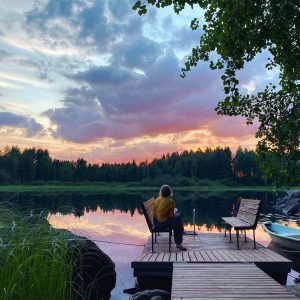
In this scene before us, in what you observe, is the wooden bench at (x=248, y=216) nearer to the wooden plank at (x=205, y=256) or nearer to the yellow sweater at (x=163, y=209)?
the wooden plank at (x=205, y=256)

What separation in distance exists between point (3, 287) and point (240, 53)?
449cm

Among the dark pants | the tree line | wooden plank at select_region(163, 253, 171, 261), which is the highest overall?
the tree line

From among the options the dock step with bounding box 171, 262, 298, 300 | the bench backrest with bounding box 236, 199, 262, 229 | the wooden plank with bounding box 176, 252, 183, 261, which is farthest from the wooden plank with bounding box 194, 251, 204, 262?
the bench backrest with bounding box 236, 199, 262, 229

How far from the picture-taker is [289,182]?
6020mm

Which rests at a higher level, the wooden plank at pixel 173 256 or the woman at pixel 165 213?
the woman at pixel 165 213

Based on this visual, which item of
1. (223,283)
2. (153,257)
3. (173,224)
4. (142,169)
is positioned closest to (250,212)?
(173,224)

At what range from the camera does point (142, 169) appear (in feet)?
483

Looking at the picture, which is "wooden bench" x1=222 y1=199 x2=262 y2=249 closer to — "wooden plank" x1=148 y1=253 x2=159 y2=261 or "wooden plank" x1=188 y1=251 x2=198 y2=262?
"wooden plank" x1=188 y1=251 x2=198 y2=262

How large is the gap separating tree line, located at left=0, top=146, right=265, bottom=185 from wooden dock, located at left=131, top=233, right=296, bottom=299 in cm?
12155

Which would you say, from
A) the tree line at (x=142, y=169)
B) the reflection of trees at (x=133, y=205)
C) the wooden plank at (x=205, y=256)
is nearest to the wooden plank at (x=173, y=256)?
the wooden plank at (x=205, y=256)

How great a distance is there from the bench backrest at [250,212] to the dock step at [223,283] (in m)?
2.83

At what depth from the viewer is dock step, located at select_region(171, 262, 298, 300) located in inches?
294

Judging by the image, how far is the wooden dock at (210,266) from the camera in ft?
28.0

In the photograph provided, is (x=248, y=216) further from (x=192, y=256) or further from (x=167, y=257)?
(x=167, y=257)
